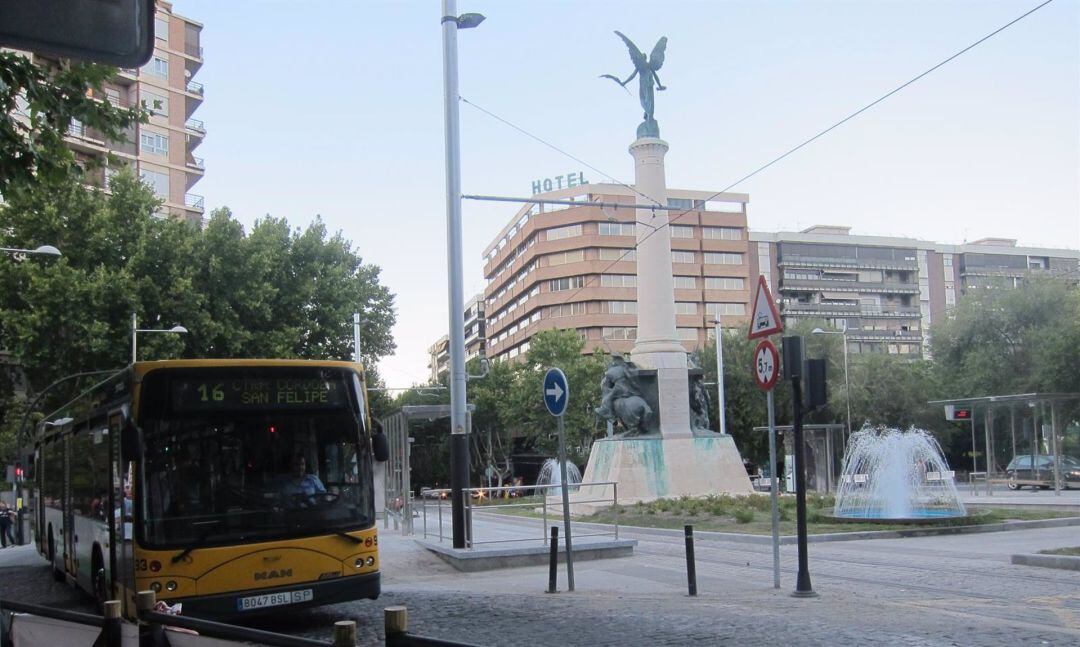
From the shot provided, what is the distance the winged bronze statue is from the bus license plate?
22.7 metres

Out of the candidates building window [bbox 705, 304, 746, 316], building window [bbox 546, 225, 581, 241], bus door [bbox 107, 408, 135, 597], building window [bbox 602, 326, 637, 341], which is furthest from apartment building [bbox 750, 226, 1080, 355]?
bus door [bbox 107, 408, 135, 597]

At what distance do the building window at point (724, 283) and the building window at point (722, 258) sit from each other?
145cm

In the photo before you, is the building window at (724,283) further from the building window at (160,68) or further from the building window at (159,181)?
the building window at (160,68)

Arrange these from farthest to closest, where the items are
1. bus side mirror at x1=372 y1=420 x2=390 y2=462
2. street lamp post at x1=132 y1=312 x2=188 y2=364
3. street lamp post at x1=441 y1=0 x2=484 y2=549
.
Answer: street lamp post at x1=132 y1=312 x2=188 y2=364 < street lamp post at x1=441 y1=0 x2=484 y2=549 < bus side mirror at x1=372 y1=420 x2=390 y2=462

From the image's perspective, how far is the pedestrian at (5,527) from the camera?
35.7m

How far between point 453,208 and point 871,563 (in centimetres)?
868

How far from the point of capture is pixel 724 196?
3772 inches

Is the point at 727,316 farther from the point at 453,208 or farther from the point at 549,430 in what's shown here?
the point at 453,208

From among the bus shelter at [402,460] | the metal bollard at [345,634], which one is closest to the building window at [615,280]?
the bus shelter at [402,460]

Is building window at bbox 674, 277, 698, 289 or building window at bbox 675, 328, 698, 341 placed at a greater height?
building window at bbox 674, 277, 698, 289

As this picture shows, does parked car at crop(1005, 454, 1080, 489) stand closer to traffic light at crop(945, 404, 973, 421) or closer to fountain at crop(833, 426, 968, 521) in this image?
traffic light at crop(945, 404, 973, 421)

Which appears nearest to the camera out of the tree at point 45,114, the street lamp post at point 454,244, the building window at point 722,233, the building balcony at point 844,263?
the tree at point 45,114

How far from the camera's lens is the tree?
9234mm

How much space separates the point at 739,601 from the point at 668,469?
58.6ft
